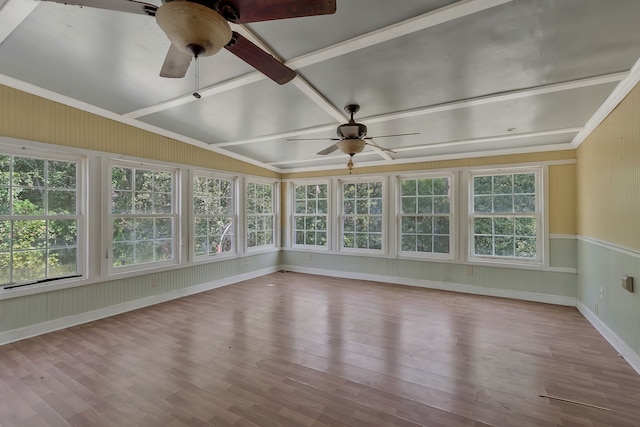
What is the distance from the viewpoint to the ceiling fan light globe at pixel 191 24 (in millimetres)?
1220

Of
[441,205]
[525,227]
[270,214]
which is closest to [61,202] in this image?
[270,214]

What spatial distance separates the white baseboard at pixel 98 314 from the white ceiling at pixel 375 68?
2.54 m

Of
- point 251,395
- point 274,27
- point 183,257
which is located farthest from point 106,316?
point 274,27

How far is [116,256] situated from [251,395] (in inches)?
117

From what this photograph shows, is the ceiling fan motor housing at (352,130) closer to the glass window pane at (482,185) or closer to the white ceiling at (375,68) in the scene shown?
the white ceiling at (375,68)

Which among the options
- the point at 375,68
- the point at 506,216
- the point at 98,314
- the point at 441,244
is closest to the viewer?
the point at 375,68

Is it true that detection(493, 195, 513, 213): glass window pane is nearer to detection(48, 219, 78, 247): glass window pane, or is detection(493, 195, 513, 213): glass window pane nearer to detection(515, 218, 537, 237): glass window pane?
detection(515, 218, 537, 237): glass window pane

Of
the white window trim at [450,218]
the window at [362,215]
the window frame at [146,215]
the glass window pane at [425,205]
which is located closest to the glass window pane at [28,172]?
the window frame at [146,215]

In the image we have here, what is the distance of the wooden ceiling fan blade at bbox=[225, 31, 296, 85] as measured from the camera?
1.56m

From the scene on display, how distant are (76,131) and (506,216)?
626cm

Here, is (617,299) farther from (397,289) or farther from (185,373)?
(185,373)

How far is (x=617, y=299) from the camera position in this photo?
114 inches

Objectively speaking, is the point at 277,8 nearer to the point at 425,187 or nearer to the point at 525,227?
the point at 425,187

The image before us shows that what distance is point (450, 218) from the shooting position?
16.8 feet
